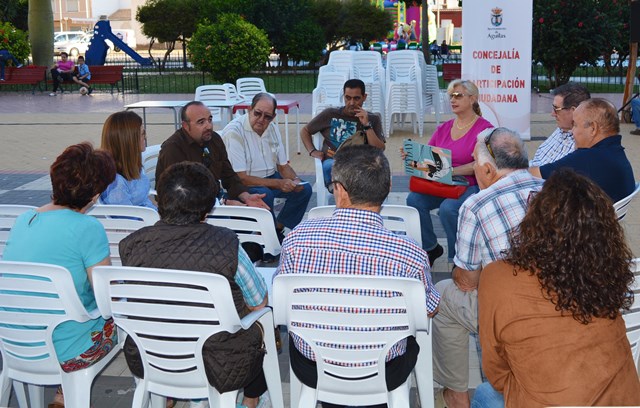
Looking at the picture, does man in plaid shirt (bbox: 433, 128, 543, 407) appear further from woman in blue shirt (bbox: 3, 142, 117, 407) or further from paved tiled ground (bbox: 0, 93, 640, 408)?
woman in blue shirt (bbox: 3, 142, 117, 407)

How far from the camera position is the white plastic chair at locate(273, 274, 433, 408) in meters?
2.84

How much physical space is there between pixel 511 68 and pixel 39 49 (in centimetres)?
1734

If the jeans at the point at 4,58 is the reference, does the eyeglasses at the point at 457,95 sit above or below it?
below

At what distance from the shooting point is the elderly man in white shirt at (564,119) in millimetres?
5362

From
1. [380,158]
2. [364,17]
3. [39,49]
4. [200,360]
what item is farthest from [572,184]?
[364,17]

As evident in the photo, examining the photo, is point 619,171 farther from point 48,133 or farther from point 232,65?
point 232,65

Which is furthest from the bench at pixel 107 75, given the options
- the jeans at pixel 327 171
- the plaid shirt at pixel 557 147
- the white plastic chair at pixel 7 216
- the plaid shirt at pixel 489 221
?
the plaid shirt at pixel 489 221

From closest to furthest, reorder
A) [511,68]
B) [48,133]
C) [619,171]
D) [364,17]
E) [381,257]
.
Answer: [381,257]
[619,171]
[511,68]
[48,133]
[364,17]

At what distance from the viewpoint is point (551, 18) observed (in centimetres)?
1806

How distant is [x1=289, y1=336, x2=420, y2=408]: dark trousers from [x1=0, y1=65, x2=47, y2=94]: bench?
2090 centimetres

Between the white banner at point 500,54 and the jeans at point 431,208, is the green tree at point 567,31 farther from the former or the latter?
the jeans at point 431,208

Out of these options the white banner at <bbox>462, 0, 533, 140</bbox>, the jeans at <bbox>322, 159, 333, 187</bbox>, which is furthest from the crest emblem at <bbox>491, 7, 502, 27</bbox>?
the jeans at <bbox>322, 159, 333, 187</bbox>

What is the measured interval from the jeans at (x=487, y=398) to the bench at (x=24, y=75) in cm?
2134

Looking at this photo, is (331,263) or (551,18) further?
(551,18)
